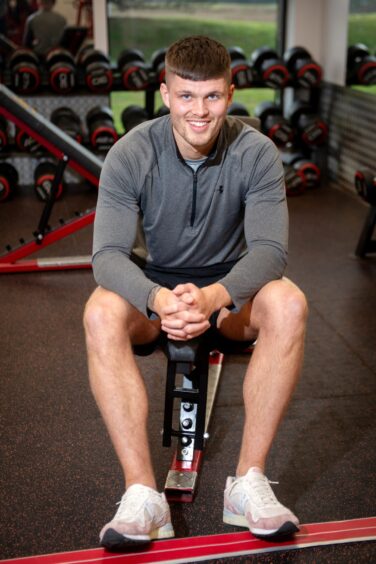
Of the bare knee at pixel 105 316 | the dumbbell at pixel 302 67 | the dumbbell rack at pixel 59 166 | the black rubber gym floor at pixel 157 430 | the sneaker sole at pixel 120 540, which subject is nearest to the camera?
the sneaker sole at pixel 120 540


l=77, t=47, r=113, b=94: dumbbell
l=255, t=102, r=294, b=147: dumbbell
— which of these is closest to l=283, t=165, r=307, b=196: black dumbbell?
l=255, t=102, r=294, b=147: dumbbell

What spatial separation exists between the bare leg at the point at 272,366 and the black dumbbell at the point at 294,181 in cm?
352

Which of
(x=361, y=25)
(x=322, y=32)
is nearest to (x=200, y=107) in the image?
(x=361, y=25)

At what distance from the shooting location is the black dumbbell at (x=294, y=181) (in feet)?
16.7

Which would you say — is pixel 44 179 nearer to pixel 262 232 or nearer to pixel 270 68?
pixel 270 68

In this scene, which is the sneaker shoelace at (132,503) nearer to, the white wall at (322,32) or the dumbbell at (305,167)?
the dumbbell at (305,167)

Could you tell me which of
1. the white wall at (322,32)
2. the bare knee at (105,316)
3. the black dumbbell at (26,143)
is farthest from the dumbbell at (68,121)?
the bare knee at (105,316)

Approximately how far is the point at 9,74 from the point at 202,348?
4.09 metres

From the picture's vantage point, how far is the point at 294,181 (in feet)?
16.8

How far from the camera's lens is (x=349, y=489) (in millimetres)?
1857

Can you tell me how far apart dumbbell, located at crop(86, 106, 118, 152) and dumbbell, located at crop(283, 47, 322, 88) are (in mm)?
1358

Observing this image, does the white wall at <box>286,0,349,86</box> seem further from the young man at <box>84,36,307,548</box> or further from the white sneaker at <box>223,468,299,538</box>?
the white sneaker at <box>223,468,299,538</box>

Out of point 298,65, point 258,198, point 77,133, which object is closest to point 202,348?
point 258,198

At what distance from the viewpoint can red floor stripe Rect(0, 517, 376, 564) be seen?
155 cm
